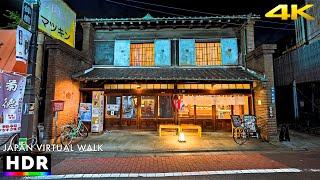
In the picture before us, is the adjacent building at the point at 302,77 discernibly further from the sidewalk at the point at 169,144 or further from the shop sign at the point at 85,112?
the shop sign at the point at 85,112

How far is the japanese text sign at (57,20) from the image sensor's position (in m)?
12.2

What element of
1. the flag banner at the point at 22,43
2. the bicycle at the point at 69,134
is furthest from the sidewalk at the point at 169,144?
the flag banner at the point at 22,43

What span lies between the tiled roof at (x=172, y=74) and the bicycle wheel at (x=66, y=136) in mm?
3437

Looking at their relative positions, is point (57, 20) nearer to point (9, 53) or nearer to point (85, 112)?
point (9, 53)

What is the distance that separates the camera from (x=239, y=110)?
16344mm

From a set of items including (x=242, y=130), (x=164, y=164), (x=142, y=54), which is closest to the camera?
(x=164, y=164)

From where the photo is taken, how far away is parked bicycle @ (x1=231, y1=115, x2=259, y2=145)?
1273 cm

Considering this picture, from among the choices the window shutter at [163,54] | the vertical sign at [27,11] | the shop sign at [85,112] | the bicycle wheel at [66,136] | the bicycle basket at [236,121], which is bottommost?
the bicycle wheel at [66,136]

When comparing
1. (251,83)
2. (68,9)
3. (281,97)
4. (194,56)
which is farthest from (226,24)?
(68,9)

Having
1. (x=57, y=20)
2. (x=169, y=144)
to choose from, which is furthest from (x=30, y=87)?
(x=57, y=20)

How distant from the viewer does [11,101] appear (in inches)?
283

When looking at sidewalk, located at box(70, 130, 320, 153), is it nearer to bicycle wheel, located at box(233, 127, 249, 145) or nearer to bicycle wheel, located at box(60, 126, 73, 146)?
bicycle wheel, located at box(233, 127, 249, 145)

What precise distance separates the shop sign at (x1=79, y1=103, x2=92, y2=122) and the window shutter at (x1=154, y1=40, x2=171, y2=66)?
235 inches

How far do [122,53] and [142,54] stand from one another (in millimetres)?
1555
